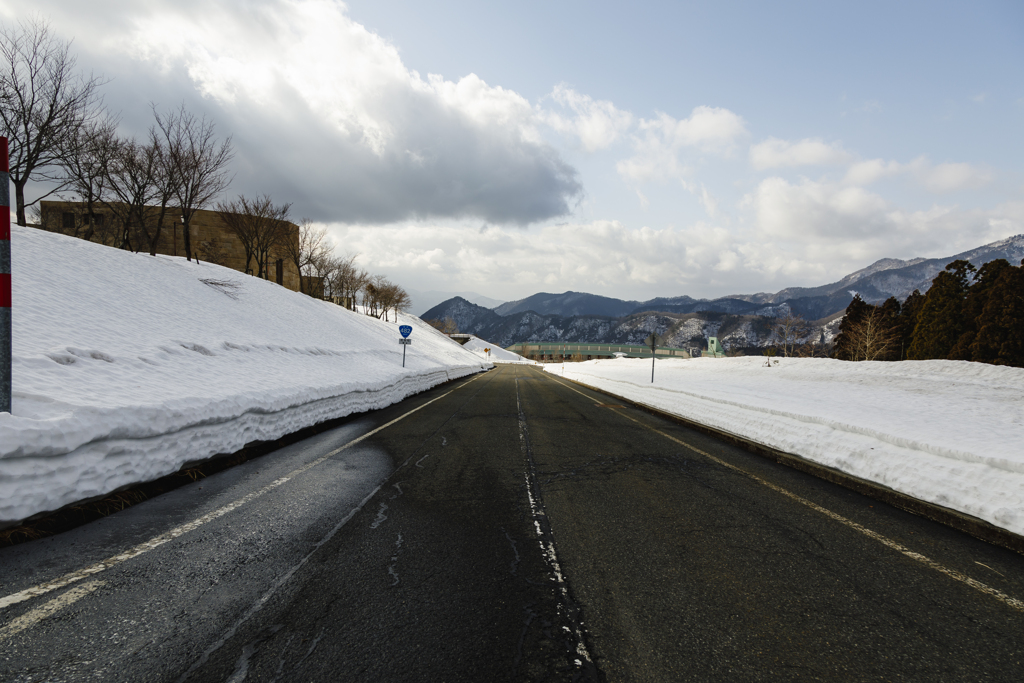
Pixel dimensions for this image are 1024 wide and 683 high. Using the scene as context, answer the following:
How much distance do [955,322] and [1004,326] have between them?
34.4ft

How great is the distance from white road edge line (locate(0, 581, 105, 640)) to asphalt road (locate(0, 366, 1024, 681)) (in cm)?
1

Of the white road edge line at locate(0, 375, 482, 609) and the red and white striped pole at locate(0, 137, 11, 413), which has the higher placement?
the red and white striped pole at locate(0, 137, 11, 413)

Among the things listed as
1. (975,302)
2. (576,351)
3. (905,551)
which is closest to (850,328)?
(975,302)

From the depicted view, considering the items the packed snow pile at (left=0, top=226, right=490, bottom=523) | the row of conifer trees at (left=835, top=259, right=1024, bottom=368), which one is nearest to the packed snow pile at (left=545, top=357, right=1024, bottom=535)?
the packed snow pile at (left=0, top=226, right=490, bottom=523)

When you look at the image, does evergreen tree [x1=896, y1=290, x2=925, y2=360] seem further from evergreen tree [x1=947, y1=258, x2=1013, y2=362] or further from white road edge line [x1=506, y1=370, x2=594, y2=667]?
white road edge line [x1=506, y1=370, x2=594, y2=667]

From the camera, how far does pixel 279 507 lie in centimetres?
472

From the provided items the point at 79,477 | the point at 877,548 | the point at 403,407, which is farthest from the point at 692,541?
the point at 403,407

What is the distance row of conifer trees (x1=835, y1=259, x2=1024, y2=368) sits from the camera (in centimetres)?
2469

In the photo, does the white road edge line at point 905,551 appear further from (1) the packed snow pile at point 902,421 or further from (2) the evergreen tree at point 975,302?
(2) the evergreen tree at point 975,302

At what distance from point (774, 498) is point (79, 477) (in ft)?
25.9

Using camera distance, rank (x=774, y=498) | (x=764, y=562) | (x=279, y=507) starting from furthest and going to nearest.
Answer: (x=774, y=498) → (x=279, y=507) → (x=764, y=562)

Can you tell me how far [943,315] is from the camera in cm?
3441

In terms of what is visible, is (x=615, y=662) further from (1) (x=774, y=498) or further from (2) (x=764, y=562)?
(1) (x=774, y=498)

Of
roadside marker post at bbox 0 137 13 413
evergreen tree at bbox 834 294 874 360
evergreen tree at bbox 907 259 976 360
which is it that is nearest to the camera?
roadside marker post at bbox 0 137 13 413
